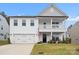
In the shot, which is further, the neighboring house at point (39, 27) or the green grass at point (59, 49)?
the neighboring house at point (39, 27)

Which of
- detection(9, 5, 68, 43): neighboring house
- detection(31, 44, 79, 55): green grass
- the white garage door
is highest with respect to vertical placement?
detection(9, 5, 68, 43): neighboring house

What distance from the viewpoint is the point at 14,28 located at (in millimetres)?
169125

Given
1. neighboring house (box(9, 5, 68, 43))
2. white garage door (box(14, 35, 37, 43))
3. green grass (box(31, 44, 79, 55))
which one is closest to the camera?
green grass (box(31, 44, 79, 55))

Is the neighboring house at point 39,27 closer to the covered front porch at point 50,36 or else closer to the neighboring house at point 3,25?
the covered front porch at point 50,36

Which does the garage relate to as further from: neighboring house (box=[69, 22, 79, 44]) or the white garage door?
neighboring house (box=[69, 22, 79, 44])

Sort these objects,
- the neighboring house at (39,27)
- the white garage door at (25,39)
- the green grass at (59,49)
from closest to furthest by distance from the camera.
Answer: the green grass at (59,49) < the neighboring house at (39,27) < the white garage door at (25,39)

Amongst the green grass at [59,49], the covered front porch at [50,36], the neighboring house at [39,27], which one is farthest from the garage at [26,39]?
the green grass at [59,49]

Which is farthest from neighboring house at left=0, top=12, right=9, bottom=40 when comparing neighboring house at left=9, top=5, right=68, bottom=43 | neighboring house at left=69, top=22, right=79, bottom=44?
neighboring house at left=69, top=22, right=79, bottom=44

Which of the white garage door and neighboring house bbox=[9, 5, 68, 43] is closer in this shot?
neighboring house bbox=[9, 5, 68, 43]

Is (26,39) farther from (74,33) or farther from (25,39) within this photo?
(74,33)

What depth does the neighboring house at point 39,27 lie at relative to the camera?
16900cm

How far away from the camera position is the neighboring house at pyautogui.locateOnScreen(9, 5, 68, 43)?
554 feet

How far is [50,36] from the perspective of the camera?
16912 centimetres
